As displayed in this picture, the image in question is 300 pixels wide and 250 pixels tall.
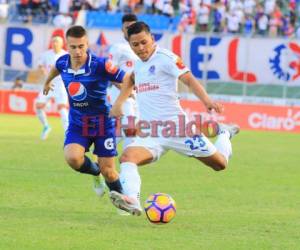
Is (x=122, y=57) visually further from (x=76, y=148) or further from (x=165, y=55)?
(x=165, y=55)

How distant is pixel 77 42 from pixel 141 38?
0.90 meters

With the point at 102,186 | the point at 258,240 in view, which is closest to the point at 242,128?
the point at 102,186

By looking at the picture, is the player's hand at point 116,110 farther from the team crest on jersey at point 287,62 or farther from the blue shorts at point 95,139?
the team crest on jersey at point 287,62

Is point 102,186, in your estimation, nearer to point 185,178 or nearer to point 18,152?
point 185,178

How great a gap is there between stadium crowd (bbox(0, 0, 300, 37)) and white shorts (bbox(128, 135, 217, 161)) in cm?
2225

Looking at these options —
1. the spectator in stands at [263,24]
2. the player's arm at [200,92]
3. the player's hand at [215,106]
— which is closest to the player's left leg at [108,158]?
the player's arm at [200,92]

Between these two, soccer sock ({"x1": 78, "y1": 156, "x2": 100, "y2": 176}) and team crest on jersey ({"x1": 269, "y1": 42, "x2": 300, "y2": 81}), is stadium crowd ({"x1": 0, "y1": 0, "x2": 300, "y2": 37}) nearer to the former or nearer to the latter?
team crest on jersey ({"x1": 269, "y1": 42, "x2": 300, "y2": 81})

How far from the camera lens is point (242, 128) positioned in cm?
2697

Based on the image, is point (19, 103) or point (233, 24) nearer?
point (19, 103)

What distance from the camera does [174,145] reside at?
9.91 metres

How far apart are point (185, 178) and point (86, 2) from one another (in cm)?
2097

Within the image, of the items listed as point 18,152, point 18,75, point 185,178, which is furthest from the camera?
point 18,75

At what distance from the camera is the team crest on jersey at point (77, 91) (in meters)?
10.3

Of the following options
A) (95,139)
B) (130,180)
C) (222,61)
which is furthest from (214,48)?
(130,180)
